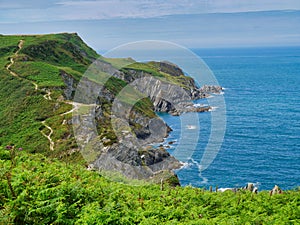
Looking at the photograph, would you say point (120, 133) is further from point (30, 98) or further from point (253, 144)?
point (253, 144)

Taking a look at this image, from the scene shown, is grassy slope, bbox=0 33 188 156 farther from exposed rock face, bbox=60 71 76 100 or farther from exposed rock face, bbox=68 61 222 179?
exposed rock face, bbox=68 61 222 179

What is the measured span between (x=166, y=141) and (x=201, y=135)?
342 inches

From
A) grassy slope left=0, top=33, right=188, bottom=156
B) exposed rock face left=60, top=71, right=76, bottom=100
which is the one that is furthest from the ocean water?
exposed rock face left=60, top=71, right=76, bottom=100

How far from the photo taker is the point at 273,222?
454 inches

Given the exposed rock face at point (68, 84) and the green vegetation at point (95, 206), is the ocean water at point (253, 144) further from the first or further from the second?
the exposed rock face at point (68, 84)

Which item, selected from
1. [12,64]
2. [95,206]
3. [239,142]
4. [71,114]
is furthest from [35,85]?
[95,206]

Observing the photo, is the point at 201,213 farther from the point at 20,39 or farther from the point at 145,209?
the point at 20,39

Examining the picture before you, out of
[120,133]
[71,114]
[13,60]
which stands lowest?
[120,133]

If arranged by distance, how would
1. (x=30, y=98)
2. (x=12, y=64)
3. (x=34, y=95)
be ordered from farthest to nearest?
(x=12, y=64) < (x=34, y=95) < (x=30, y=98)

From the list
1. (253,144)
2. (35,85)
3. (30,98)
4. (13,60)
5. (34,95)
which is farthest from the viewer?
(13,60)

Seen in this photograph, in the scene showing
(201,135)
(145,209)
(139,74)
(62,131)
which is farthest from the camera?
(139,74)

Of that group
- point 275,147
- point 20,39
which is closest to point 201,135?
point 275,147

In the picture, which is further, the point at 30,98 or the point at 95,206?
the point at 30,98

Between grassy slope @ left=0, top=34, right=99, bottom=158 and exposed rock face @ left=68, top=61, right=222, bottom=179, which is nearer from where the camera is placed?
exposed rock face @ left=68, top=61, right=222, bottom=179
